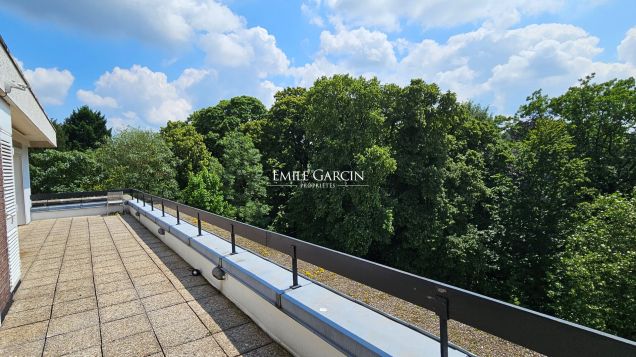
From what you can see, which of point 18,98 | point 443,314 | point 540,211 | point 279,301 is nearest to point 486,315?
point 443,314

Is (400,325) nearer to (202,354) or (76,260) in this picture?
(202,354)

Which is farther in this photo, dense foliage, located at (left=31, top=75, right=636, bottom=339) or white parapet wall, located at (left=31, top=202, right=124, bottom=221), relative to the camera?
dense foliage, located at (left=31, top=75, right=636, bottom=339)

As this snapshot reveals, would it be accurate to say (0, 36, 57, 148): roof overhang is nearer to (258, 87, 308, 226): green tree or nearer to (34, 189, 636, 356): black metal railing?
(34, 189, 636, 356): black metal railing

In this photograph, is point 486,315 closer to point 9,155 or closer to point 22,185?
point 9,155

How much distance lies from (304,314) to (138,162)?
15.1 m

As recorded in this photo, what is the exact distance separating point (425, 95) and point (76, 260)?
12910 mm

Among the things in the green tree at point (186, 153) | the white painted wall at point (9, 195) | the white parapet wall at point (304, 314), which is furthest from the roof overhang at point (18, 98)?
the green tree at point (186, 153)

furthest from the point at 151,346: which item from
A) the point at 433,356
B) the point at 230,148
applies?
the point at 230,148

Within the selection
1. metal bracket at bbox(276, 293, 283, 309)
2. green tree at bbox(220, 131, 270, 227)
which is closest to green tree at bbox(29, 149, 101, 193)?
green tree at bbox(220, 131, 270, 227)

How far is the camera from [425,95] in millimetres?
13094

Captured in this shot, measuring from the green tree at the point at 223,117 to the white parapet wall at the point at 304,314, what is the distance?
20.0 metres

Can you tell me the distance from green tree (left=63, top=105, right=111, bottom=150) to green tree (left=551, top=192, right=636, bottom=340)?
31398 millimetres

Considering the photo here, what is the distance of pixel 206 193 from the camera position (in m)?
14.3

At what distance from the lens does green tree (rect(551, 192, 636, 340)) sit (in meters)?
7.19
